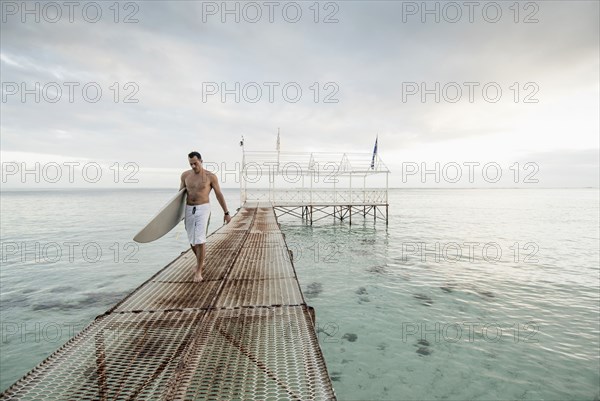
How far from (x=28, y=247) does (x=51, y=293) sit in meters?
12.4

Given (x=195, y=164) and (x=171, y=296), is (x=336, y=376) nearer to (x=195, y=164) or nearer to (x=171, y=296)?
(x=171, y=296)

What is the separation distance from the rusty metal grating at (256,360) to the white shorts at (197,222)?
183cm

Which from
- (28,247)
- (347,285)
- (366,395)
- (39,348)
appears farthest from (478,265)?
(28,247)

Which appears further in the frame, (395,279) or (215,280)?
(395,279)

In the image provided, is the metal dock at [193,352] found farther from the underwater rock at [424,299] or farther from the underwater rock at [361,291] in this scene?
the underwater rock at [424,299]

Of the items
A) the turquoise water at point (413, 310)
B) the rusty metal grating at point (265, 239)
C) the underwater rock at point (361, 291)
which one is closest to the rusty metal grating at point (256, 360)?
the turquoise water at point (413, 310)

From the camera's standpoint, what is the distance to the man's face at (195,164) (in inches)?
223

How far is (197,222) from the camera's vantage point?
575 centimetres

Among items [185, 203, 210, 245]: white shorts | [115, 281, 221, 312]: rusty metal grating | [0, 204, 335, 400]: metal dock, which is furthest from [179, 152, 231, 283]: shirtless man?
[0, 204, 335, 400]: metal dock

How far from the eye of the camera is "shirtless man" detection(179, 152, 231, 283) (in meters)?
5.71

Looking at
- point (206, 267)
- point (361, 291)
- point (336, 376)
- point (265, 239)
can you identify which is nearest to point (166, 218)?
point (206, 267)

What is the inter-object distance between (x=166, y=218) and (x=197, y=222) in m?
0.86

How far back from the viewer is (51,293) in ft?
36.0

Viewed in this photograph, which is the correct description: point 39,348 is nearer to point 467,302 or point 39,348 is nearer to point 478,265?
point 467,302
